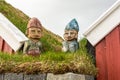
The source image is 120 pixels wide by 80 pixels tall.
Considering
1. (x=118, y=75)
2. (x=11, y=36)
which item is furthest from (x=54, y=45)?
(x=118, y=75)

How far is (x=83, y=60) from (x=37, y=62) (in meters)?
0.55

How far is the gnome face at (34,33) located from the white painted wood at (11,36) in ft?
0.82

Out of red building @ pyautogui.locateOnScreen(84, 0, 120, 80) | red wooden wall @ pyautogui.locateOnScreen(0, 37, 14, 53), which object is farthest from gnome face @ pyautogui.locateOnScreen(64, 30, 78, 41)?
red wooden wall @ pyautogui.locateOnScreen(0, 37, 14, 53)

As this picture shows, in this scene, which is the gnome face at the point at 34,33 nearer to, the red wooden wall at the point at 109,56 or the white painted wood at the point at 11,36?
the white painted wood at the point at 11,36

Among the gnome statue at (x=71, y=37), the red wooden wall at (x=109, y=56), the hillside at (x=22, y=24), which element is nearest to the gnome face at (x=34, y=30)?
the gnome statue at (x=71, y=37)

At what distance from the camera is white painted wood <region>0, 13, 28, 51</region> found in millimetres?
5754

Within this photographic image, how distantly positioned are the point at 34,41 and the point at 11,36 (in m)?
0.60

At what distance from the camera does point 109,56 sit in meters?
5.23

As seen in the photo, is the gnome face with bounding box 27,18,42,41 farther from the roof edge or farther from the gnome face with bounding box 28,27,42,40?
the roof edge

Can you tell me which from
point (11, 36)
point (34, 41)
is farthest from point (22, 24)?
point (34, 41)

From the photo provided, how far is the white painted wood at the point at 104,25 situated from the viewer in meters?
5.26

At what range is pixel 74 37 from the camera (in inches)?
218

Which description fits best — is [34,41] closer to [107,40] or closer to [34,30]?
[34,30]

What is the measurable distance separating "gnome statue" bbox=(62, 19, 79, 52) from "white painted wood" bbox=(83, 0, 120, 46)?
220 mm
